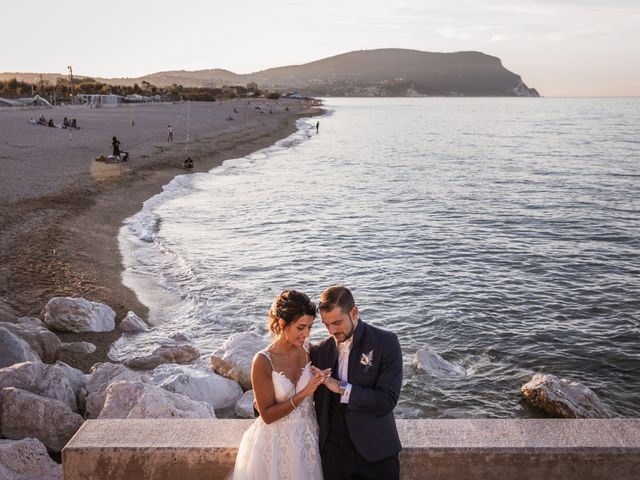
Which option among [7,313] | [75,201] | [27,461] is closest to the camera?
[27,461]

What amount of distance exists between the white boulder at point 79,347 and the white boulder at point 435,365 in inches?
222

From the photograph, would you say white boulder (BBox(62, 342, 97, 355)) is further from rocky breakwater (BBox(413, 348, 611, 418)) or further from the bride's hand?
the bride's hand

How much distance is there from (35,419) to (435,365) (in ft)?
23.6

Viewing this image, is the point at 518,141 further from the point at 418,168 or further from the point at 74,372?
the point at 74,372

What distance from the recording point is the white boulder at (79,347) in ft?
35.2

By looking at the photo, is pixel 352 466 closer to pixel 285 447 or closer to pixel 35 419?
pixel 285 447

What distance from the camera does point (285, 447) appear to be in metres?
4.01

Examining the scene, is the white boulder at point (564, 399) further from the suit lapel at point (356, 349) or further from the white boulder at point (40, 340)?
the white boulder at point (40, 340)

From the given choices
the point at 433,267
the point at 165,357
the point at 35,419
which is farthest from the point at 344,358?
the point at 433,267

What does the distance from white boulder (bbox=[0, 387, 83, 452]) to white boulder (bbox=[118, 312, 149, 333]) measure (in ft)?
18.5

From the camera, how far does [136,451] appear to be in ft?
14.1

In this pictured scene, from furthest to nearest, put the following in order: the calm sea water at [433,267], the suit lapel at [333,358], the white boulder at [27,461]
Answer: the calm sea water at [433,267], the white boulder at [27,461], the suit lapel at [333,358]

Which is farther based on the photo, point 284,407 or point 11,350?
point 11,350

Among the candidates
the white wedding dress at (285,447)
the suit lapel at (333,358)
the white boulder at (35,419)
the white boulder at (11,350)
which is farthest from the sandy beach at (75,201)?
the suit lapel at (333,358)
